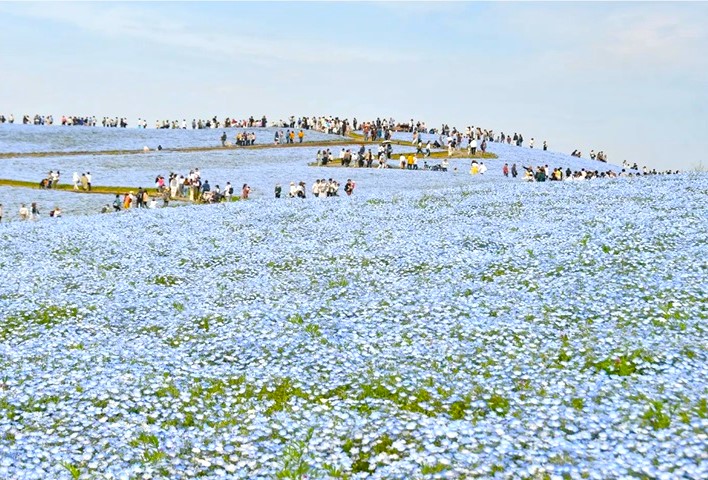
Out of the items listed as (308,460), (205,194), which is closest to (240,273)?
(308,460)

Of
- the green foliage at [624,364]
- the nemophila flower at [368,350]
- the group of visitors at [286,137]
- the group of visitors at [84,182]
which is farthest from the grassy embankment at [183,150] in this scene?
the green foliage at [624,364]

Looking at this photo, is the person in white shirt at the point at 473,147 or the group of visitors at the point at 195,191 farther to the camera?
the person in white shirt at the point at 473,147

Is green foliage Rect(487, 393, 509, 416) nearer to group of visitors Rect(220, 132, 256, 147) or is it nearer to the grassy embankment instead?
the grassy embankment

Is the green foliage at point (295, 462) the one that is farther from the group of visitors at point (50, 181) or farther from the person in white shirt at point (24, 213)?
the group of visitors at point (50, 181)

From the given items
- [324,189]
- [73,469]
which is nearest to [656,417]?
[73,469]

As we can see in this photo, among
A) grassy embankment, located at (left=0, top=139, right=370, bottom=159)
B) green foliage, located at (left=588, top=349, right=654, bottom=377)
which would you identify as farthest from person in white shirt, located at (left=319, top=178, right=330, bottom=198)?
green foliage, located at (left=588, top=349, right=654, bottom=377)

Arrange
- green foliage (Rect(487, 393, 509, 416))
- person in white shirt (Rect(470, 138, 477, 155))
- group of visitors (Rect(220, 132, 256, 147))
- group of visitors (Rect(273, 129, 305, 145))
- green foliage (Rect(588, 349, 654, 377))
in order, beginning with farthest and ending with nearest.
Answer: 1. group of visitors (Rect(273, 129, 305, 145))
2. group of visitors (Rect(220, 132, 256, 147))
3. person in white shirt (Rect(470, 138, 477, 155))
4. green foliage (Rect(588, 349, 654, 377))
5. green foliage (Rect(487, 393, 509, 416))

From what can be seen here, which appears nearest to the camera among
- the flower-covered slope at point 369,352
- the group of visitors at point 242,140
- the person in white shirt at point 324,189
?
the flower-covered slope at point 369,352

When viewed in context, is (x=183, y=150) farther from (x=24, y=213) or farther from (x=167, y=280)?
(x=167, y=280)

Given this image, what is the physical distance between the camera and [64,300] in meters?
19.9

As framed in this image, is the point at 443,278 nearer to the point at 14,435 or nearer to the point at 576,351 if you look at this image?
the point at 576,351

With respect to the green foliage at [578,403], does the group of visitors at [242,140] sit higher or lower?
higher

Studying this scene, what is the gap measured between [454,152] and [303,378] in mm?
63605

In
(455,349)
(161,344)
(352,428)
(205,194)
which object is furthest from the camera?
(205,194)
